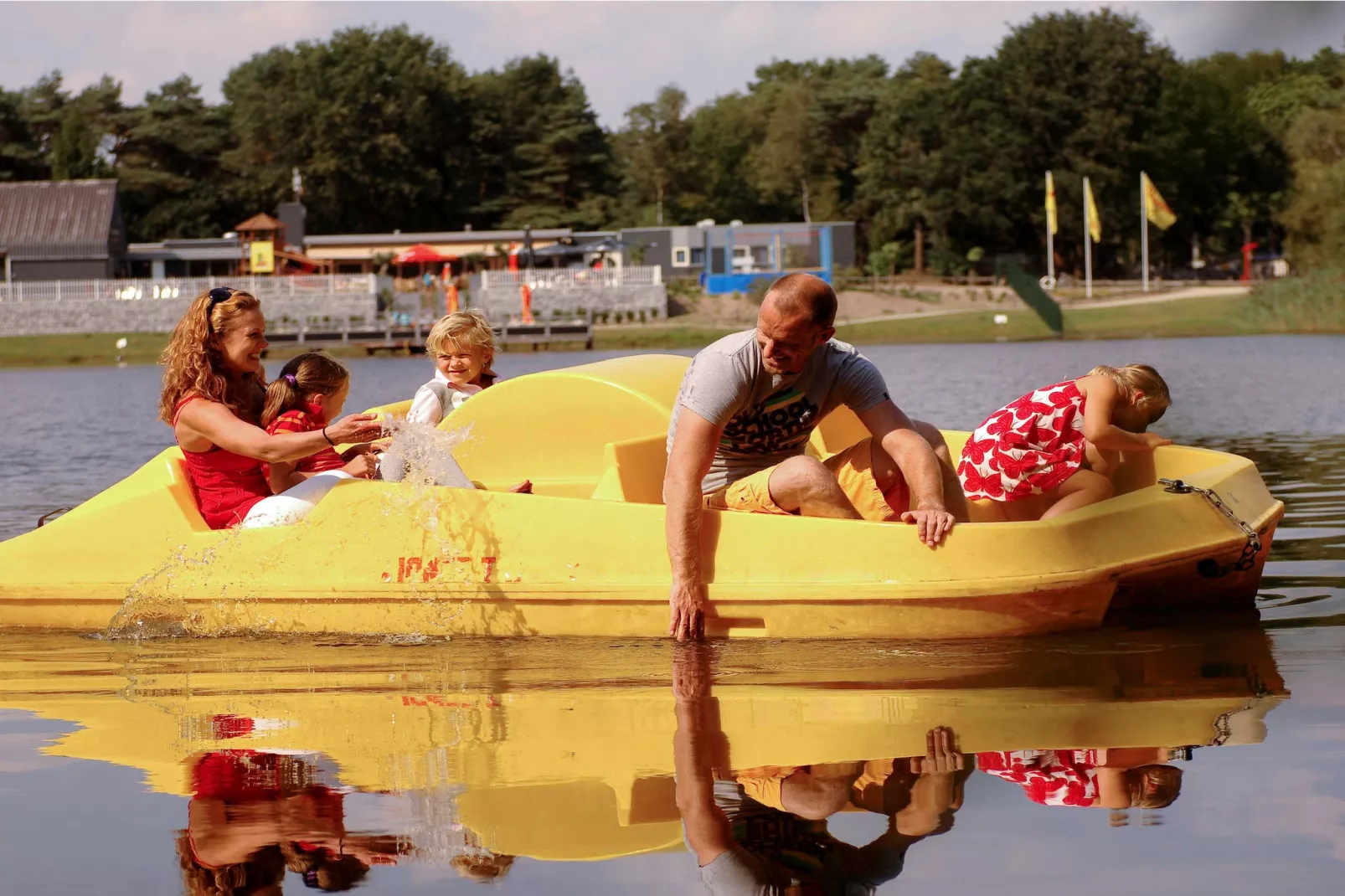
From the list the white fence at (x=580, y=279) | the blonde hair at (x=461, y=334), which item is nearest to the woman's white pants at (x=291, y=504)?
the blonde hair at (x=461, y=334)

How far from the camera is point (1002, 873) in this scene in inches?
118

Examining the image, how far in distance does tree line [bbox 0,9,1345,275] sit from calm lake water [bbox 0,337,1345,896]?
52.4 m

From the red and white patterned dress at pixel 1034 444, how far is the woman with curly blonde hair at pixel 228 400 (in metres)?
2.15

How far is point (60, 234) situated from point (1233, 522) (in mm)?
60954

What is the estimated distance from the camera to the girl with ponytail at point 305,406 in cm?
551

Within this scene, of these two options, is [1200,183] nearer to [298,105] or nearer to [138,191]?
[298,105]

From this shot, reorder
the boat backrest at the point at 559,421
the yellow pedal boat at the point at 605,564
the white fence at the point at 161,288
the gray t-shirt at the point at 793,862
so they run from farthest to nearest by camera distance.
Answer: the white fence at the point at 161,288
the boat backrest at the point at 559,421
the yellow pedal boat at the point at 605,564
the gray t-shirt at the point at 793,862

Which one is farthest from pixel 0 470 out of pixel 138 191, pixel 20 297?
pixel 138 191

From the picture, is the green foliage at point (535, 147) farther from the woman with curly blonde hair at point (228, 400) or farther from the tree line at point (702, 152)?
the woman with curly blonde hair at point (228, 400)

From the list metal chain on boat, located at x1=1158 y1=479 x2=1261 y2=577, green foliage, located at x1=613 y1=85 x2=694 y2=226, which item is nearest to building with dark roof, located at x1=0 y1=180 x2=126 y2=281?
green foliage, located at x1=613 y1=85 x2=694 y2=226

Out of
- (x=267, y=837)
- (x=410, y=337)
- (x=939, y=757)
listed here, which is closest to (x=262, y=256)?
(x=410, y=337)

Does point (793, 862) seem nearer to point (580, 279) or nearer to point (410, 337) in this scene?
point (410, 337)

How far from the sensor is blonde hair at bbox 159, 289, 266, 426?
17.4 feet

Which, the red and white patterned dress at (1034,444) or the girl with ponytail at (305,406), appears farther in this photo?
the red and white patterned dress at (1034,444)
